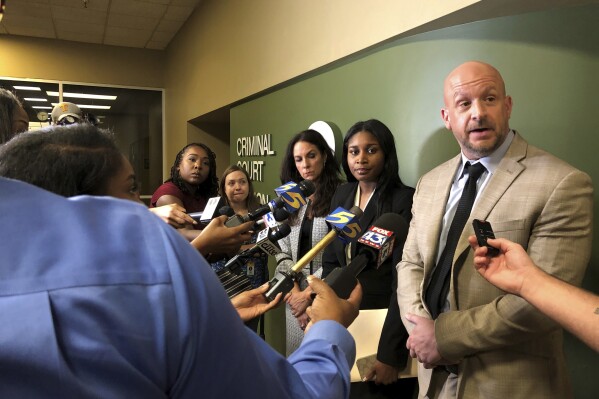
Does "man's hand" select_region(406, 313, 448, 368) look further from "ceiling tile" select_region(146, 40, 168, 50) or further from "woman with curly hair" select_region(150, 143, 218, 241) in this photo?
"ceiling tile" select_region(146, 40, 168, 50)

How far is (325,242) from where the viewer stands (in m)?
1.11

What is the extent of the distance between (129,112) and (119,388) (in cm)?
779

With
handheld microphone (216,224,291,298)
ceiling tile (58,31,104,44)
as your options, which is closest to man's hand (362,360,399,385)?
handheld microphone (216,224,291,298)

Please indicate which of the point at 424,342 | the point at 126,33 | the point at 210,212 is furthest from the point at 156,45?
the point at 424,342

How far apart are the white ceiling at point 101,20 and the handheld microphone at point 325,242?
5.52 meters

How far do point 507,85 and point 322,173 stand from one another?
3.50ft

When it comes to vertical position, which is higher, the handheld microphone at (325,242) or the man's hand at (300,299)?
the handheld microphone at (325,242)

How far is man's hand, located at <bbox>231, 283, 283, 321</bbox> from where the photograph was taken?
1.06 meters

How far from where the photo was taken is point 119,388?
45cm

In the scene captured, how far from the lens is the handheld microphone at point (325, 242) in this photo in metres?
1.06

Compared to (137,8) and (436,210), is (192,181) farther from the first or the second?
(137,8)

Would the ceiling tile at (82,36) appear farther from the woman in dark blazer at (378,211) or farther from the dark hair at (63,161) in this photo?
the dark hair at (63,161)

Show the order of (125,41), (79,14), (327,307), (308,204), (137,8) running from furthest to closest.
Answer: (125,41) → (79,14) → (137,8) → (308,204) → (327,307)

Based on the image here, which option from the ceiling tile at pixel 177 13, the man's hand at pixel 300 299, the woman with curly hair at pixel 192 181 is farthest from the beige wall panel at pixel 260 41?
the man's hand at pixel 300 299
